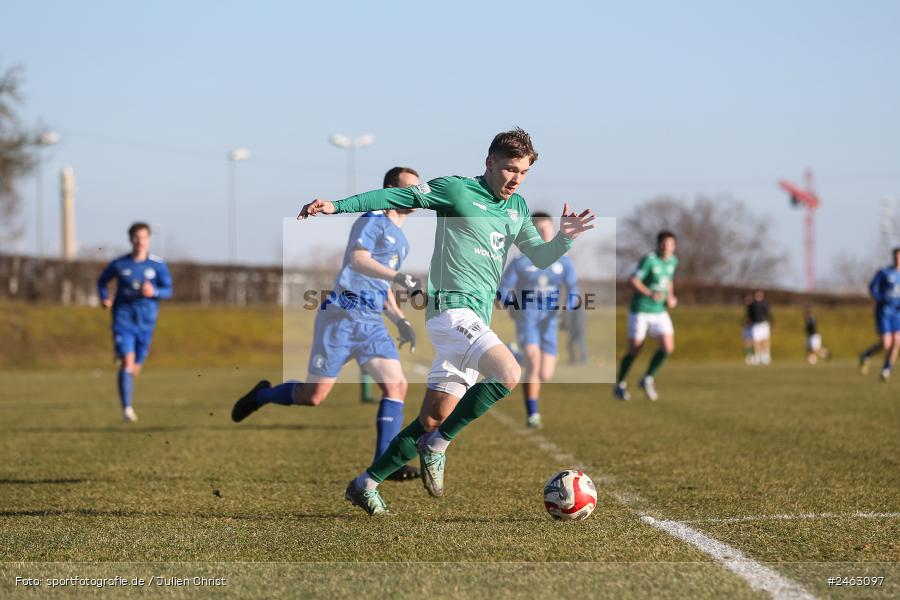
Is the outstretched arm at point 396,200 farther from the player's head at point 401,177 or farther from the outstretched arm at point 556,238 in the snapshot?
the player's head at point 401,177

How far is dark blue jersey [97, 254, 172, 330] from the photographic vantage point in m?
12.9

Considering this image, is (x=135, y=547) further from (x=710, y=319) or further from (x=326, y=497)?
(x=710, y=319)

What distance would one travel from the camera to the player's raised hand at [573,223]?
234 inches

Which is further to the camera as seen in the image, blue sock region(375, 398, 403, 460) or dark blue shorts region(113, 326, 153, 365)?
dark blue shorts region(113, 326, 153, 365)

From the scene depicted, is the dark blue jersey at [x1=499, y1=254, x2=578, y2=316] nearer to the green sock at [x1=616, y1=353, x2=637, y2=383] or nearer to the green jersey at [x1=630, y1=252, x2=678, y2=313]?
the green jersey at [x1=630, y1=252, x2=678, y2=313]

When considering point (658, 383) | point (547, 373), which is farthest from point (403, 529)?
point (658, 383)

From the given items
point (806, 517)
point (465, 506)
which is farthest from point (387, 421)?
point (806, 517)

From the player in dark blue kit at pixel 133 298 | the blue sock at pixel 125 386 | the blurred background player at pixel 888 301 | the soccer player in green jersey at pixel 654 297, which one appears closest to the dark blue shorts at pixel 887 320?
the blurred background player at pixel 888 301

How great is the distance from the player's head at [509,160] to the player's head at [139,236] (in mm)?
7644

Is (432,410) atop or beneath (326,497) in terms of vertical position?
atop

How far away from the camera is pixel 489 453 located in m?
9.34

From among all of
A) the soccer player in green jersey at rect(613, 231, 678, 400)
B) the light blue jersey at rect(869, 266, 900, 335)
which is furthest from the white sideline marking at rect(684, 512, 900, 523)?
the light blue jersey at rect(869, 266, 900, 335)

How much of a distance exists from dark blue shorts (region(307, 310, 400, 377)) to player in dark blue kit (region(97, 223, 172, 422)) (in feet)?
17.7

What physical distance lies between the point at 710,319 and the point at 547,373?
3858 centimetres
